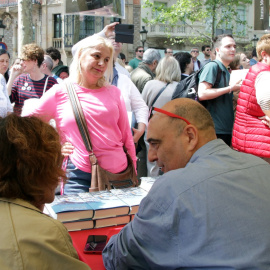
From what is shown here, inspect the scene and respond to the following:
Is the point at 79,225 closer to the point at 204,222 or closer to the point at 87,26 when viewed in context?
the point at 204,222

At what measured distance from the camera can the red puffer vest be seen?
397cm

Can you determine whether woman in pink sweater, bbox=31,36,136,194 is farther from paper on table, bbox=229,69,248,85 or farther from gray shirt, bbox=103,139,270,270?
paper on table, bbox=229,69,248,85

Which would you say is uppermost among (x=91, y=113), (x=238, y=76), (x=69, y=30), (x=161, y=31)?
(x=69, y=30)

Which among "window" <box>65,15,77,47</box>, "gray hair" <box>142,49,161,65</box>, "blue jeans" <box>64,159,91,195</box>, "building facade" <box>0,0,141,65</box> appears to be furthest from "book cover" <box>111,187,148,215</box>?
"window" <box>65,15,77,47</box>

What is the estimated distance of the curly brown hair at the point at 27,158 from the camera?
1.44 m

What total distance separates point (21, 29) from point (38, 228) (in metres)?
10.7

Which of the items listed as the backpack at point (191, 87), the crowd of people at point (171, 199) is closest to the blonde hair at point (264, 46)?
the backpack at point (191, 87)

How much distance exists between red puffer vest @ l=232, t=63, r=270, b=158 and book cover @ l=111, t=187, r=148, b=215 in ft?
5.74

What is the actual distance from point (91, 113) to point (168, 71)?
2533 mm

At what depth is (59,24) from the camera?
119 feet

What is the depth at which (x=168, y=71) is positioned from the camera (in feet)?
17.3

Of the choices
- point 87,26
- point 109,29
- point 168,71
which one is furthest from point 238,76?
point 87,26

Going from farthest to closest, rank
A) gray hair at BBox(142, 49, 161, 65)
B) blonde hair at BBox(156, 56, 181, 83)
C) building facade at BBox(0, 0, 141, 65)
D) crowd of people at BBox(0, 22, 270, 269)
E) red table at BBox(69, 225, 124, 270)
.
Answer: building facade at BBox(0, 0, 141, 65)
gray hair at BBox(142, 49, 161, 65)
blonde hair at BBox(156, 56, 181, 83)
red table at BBox(69, 225, 124, 270)
crowd of people at BBox(0, 22, 270, 269)

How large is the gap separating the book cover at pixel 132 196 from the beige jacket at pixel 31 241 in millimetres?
933
